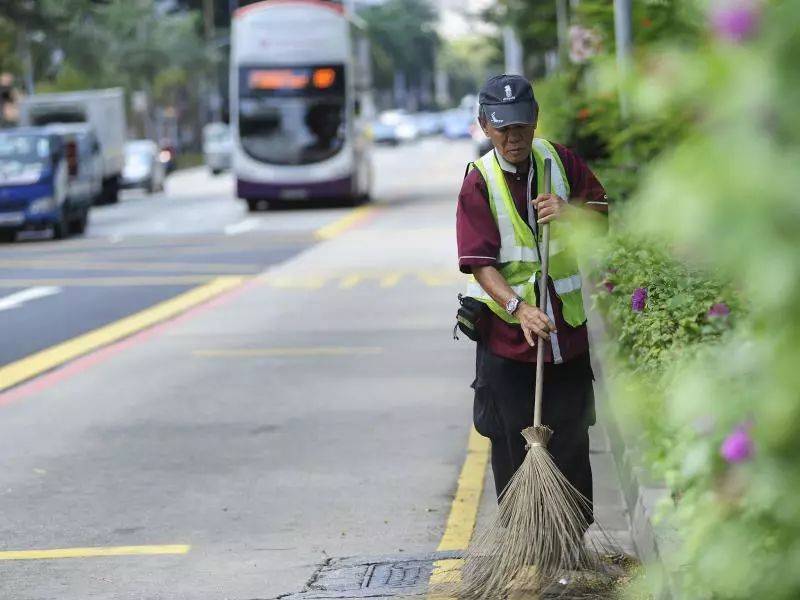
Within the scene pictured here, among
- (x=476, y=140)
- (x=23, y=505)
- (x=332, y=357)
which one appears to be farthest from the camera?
(x=476, y=140)

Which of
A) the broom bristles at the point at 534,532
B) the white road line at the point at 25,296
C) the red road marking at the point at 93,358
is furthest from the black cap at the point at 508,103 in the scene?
the white road line at the point at 25,296

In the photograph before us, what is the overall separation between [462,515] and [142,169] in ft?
138

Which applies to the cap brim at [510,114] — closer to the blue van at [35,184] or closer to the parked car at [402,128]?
the blue van at [35,184]

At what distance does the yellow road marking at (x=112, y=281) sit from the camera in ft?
66.5

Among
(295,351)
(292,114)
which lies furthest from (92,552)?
(292,114)

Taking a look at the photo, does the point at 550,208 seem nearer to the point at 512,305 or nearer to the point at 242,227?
the point at 512,305

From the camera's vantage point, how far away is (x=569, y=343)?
5887 millimetres

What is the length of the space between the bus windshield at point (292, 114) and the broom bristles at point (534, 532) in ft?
98.6

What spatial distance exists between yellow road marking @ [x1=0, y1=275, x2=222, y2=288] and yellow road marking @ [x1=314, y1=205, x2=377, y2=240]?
6783 mm

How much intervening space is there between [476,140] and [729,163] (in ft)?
162

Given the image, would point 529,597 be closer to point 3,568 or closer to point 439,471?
point 3,568

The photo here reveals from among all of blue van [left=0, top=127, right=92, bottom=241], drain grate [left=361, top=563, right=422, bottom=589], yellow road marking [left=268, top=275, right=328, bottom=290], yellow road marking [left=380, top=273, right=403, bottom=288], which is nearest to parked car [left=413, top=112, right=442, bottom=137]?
blue van [left=0, top=127, right=92, bottom=241]

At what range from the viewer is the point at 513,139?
223 inches

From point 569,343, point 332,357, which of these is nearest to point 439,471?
point 569,343
